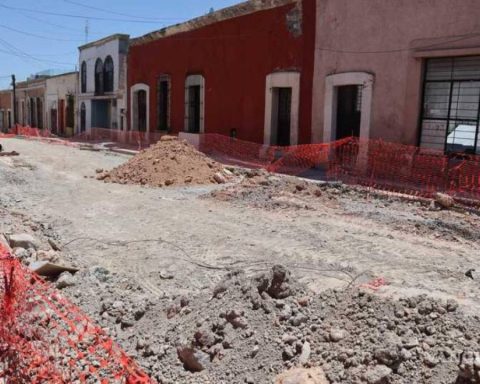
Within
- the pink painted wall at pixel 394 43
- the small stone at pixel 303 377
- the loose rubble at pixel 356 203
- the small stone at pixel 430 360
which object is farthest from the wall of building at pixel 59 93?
the small stone at pixel 430 360

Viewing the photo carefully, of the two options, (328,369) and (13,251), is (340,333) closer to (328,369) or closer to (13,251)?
(328,369)

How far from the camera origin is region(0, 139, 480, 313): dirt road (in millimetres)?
5441

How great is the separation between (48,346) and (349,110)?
10958mm

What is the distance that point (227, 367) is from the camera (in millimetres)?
3713

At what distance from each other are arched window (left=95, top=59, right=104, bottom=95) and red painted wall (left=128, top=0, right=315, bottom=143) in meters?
7.90

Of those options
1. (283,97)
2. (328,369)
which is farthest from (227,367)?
(283,97)

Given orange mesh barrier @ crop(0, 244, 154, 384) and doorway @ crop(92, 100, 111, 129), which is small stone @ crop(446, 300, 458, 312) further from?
doorway @ crop(92, 100, 111, 129)

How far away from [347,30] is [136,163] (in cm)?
627

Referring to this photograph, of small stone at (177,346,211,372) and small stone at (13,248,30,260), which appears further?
small stone at (13,248,30,260)

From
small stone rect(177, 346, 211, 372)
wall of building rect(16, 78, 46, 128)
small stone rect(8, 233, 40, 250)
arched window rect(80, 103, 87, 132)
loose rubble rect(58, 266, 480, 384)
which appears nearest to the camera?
loose rubble rect(58, 266, 480, 384)

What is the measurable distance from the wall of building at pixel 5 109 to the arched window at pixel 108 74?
24371 millimetres

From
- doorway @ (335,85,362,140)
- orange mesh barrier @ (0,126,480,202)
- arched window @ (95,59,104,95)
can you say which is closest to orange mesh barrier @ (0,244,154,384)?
orange mesh barrier @ (0,126,480,202)

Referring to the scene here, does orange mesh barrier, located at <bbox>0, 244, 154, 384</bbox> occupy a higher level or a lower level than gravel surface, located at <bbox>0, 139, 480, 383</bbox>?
lower

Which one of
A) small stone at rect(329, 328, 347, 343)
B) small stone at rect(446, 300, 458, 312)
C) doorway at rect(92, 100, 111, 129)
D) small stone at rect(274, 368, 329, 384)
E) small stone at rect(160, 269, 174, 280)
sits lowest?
small stone at rect(160, 269, 174, 280)
